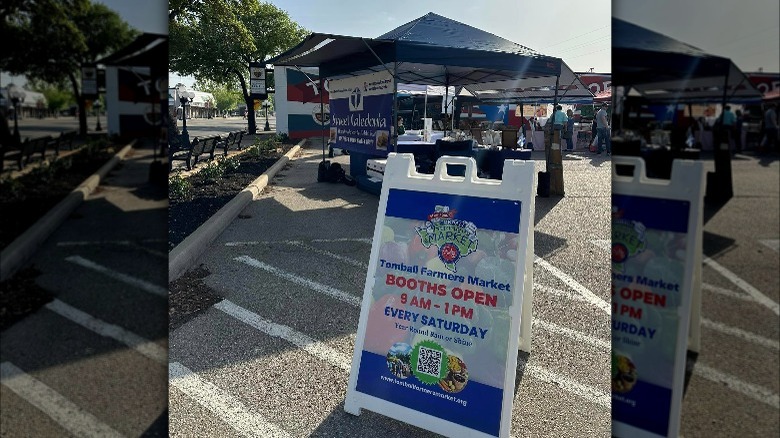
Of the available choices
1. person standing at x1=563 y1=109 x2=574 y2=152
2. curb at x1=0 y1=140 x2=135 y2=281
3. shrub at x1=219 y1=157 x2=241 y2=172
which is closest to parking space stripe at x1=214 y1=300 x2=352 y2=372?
curb at x1=0 y1=140 x2=135 y2=281

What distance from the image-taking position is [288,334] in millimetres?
3234

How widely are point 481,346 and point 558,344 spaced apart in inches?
47.8

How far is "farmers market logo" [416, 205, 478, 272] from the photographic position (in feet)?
6.97

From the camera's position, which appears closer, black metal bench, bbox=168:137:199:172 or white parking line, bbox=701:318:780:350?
white parking line, bbox=701:318:780:350

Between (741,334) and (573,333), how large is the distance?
271 centimetres

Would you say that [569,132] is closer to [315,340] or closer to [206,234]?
[206,234]

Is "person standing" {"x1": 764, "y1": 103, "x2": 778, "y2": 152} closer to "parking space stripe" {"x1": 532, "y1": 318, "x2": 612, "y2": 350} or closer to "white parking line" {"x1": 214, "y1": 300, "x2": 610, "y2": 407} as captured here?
"white parking line" {"x1": 214, "y1": 300, "x2": 610, "y2": 407}

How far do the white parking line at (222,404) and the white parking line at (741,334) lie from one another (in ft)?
6.35

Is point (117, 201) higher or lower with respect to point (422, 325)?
higher

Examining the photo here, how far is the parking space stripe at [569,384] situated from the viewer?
8.21ft

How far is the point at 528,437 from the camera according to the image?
2.21m

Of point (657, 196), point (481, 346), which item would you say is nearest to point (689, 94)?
point (657, 196)

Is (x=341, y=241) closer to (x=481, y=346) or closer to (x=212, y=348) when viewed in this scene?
(x=212, y=348)

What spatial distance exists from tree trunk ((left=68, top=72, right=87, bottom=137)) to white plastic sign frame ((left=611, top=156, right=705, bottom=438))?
88 cm
